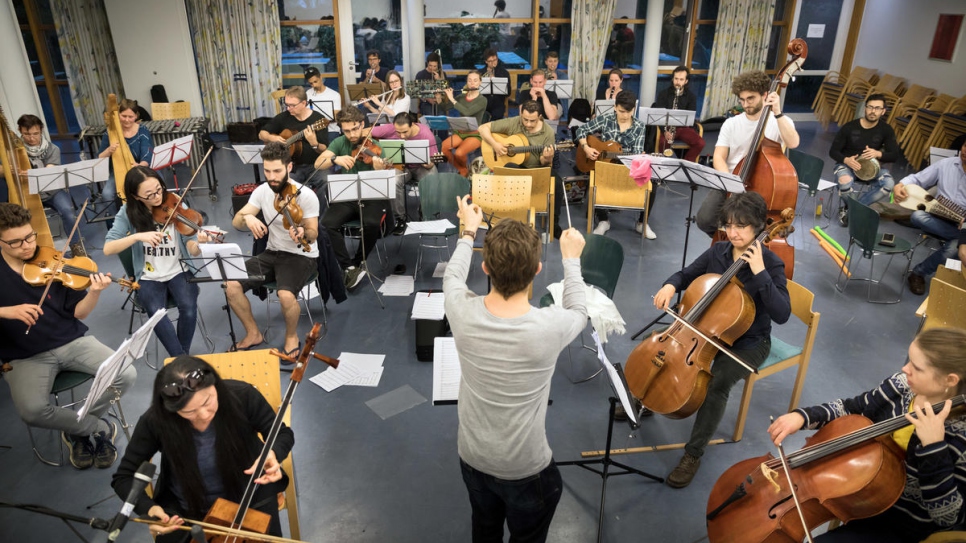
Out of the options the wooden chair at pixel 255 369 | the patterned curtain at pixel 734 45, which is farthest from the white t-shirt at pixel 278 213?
the patterned curtain at pixel 734 45

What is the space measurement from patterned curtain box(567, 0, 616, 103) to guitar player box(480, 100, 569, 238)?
16.0 ft

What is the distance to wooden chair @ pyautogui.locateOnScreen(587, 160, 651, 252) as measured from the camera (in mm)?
6059

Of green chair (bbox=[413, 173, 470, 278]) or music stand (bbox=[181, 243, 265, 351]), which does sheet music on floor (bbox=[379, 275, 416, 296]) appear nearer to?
green chair (bbox=[413, 173, 470, 278])

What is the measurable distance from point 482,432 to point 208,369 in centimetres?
103

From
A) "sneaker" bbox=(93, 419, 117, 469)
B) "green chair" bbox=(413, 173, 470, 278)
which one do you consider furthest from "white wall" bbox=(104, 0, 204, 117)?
"sneaker" bbox=(93, 419, 117, 469)

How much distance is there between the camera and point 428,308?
4465mm

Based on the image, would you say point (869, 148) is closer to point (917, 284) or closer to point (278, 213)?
point (917, 284)

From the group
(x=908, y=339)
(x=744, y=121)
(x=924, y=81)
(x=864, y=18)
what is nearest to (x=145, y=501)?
(x=744, y=121)

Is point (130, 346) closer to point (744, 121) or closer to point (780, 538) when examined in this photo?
point (780, 538)

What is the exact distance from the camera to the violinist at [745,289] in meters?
3.15

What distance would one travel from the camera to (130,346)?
282 cm

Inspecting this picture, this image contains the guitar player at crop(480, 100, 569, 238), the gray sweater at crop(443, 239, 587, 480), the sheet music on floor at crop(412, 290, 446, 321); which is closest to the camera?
the gray sweater at crop(443, 239, 587, 480)

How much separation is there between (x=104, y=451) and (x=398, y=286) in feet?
8.55

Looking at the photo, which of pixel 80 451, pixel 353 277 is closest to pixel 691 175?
pixel 353 277
